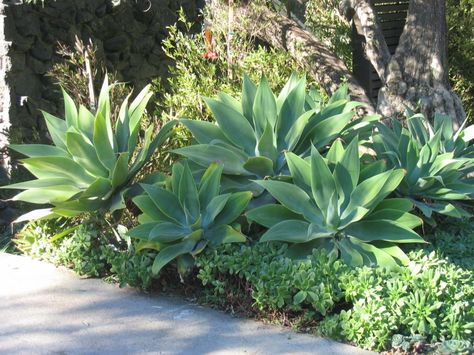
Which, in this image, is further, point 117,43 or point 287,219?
point 117,43

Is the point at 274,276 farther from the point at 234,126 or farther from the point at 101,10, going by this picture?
the point at 101,10

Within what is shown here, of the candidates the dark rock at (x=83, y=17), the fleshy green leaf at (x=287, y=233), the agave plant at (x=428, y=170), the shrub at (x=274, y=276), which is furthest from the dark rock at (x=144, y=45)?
the fleshy green leaf at (x=287, y=233)

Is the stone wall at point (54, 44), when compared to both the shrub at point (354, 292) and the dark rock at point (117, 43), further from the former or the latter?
the shrub at point (354, 292)

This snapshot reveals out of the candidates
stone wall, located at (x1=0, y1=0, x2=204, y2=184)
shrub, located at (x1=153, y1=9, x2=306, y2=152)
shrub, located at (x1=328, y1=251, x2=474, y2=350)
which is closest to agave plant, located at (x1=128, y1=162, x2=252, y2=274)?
shrub, located at (x1=328, y1=251, x2=474, y2=350)

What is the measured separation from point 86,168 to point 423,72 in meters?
3.82

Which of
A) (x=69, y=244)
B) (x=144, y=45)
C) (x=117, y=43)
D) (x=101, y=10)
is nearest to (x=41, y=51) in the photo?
(x=101, y=10)

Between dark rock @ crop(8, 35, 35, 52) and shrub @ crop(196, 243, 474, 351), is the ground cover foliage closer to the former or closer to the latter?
shrub @ crop(196, 243, 474, 351)

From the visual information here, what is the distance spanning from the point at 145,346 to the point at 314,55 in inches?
189

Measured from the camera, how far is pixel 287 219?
524 centimetres

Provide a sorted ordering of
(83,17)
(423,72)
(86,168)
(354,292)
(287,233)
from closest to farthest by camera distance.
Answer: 1. (354,292)
2. (287,233)
3. (86,168)
4. (423,72)
5. (83,17)

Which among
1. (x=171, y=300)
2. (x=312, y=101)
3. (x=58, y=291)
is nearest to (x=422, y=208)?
(x=312, y=101)

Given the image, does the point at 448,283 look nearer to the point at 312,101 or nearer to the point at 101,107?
the point at 312,101

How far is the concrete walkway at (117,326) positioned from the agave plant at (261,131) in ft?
3.59

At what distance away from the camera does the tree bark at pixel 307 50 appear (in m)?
8.15
